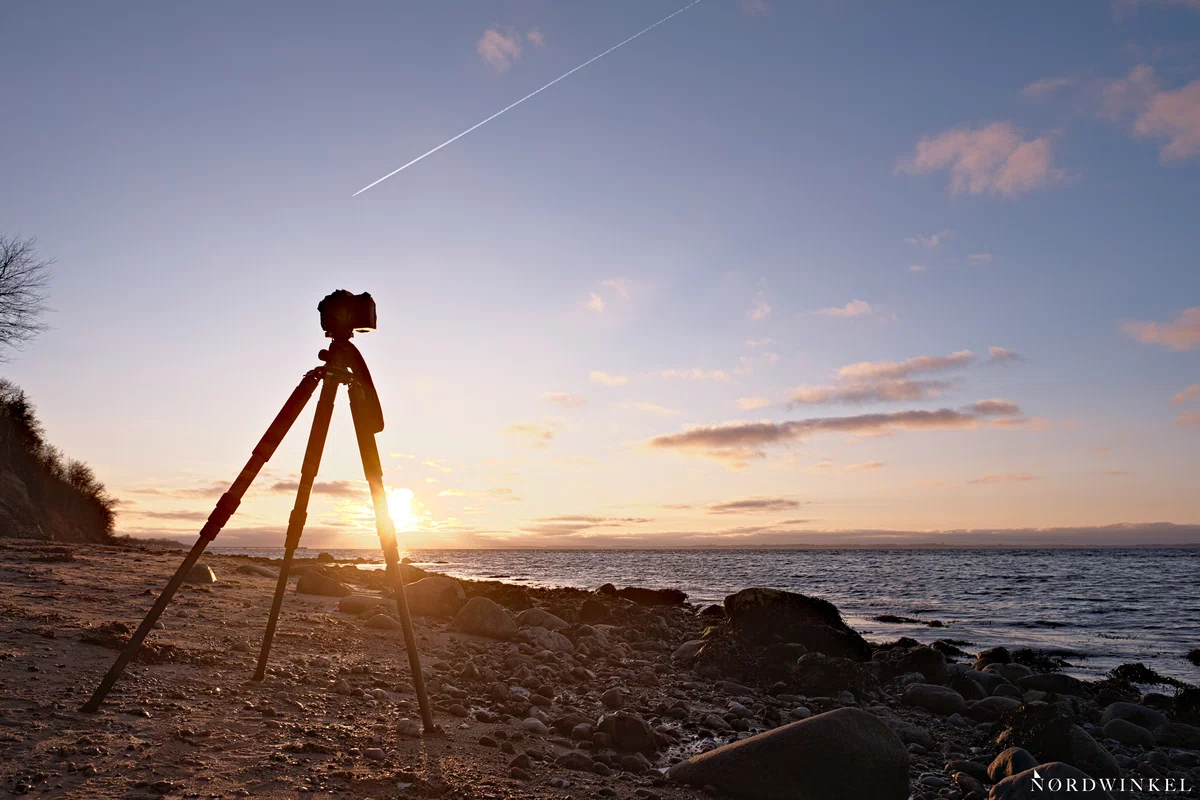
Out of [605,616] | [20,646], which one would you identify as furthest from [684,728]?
[605,616]

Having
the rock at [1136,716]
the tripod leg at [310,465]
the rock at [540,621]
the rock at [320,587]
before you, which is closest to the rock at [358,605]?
the rock at [320,587]

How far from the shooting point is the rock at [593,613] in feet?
67.1

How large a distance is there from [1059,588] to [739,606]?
41017mm

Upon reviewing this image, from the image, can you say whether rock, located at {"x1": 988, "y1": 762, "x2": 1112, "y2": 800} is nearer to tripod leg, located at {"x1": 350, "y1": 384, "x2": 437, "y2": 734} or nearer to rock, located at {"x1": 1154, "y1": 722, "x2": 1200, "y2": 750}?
rock, located at {"x1": 1154, "y1": 722, "x2": 1200, "y2": 750}

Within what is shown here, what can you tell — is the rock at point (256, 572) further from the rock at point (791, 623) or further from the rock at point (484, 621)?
the rock at point (791, 623)

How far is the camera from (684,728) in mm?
9156

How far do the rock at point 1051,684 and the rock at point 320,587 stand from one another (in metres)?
16.1

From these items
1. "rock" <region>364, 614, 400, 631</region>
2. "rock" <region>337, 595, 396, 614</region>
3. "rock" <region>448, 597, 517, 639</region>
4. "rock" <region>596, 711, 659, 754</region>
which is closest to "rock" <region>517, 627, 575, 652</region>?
"rock" <region>448, 597, 517, 639</region>

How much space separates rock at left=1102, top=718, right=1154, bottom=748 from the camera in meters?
10.4

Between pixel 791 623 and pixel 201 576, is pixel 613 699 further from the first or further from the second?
pixel 201 576

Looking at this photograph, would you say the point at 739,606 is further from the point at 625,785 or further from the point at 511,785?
the point at 511,785

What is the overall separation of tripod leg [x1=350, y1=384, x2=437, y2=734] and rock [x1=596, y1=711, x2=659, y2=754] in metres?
2.26

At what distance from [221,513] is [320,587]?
41.9 feet

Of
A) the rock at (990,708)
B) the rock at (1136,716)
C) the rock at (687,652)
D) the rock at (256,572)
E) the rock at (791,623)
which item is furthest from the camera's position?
the rock at (256,572)
